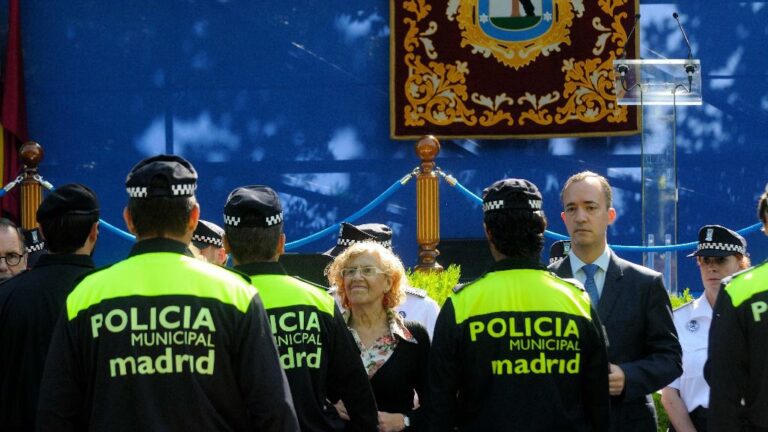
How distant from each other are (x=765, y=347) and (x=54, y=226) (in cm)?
190

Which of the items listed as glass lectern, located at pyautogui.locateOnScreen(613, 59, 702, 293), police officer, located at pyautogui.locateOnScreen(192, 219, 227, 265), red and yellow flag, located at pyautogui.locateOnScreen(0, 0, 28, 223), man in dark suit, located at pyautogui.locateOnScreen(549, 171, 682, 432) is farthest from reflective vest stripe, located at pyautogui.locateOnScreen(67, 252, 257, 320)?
red and yellow flag, located at pyautogui.locateOnScreen(0, 0, 28, 223)

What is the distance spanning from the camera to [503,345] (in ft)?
9.43

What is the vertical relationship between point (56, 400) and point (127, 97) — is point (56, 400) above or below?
below

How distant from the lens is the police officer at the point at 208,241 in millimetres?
4531

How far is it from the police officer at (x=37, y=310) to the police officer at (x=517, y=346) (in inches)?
39.7

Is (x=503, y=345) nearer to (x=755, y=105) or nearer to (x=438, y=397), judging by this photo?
(x=438, y=397)

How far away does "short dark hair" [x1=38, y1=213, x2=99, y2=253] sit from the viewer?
2.94 meters

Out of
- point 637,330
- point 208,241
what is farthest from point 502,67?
point 637,330

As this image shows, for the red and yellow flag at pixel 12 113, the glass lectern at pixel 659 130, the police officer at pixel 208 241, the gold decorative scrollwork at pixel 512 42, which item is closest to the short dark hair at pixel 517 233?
the police officer at pixel 208 241

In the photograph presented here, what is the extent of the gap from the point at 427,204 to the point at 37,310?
4615 mm

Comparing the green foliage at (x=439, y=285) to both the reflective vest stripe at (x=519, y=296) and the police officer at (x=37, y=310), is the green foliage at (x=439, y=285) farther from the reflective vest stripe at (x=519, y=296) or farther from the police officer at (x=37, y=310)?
the police officer at (x=37, y=310)

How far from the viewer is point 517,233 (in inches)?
117

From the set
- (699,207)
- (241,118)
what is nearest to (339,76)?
(241,118)

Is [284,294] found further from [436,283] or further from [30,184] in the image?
[30,184]
